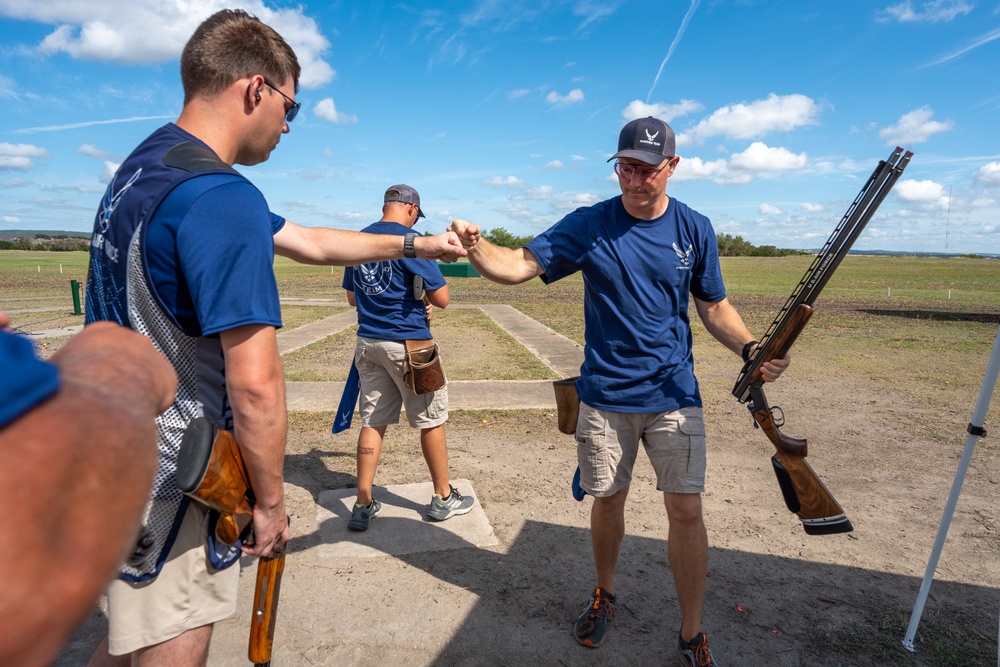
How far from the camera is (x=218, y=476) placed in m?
1.74

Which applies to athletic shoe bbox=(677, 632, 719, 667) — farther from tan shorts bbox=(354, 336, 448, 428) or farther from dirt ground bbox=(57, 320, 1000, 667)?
tan shorts bbox=(354, 336, 448, 428)

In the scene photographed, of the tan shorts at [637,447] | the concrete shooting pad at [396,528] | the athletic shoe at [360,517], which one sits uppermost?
the tan shorts at [637,447]

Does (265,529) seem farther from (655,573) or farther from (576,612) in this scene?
(655,573)

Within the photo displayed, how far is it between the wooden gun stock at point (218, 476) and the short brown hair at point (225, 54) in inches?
42.7

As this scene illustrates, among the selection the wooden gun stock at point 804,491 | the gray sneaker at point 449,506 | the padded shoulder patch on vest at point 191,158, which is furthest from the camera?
the gray sneaker at point 449,506

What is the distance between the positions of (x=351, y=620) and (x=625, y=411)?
1799 mm

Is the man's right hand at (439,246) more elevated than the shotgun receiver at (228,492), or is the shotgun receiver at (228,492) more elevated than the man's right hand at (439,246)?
the man's right hand at (439,246)

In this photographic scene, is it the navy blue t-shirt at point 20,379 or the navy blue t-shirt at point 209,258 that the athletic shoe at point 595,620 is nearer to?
the navy blue t-shirt at point 209,258

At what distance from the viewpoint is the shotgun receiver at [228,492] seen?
1675 millimetres

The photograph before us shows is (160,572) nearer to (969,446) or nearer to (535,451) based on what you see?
(969,446)

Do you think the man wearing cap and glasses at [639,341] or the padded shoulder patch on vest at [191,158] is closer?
the padded shoulder patch on vest at [191,158]

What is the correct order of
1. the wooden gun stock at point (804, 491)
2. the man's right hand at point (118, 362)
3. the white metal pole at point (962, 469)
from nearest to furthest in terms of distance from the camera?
1. the man's right hand at point (118, 362)
2. the white metal pole at point (962, 469)
3. the wooden gun stock at point (804, 491)

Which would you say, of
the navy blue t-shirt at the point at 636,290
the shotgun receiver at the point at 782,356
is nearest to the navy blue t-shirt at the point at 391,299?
the navy blue t-shirt at the point at 636,290

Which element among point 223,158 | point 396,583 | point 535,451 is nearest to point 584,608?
point 396,583
